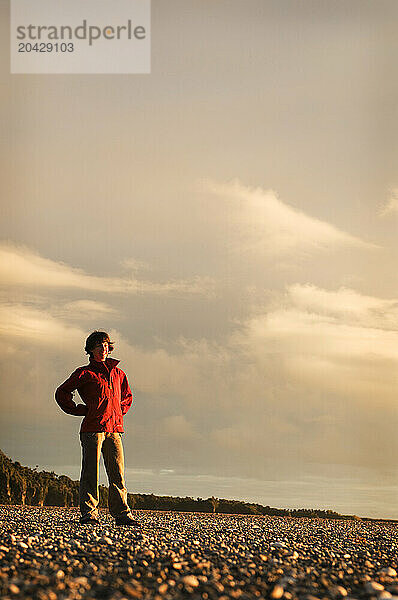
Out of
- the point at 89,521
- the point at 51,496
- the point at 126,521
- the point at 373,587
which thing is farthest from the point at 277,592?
the point at 51,496

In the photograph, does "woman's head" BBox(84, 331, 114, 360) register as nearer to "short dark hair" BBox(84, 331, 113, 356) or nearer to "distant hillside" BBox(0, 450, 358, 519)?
"short dark hair" BBox(84, 331, 113, 356)

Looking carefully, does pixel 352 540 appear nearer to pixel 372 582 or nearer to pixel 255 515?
pixel 372 582

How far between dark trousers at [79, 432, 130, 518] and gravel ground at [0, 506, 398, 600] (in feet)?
3.44

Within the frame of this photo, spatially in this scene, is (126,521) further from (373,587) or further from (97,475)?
(373,587)

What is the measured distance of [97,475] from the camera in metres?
8.27

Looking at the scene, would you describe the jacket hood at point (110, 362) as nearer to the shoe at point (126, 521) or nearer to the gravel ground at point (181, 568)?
the shoe at point (126, 521)

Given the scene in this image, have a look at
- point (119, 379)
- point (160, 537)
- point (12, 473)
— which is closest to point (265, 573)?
point (160, 537)

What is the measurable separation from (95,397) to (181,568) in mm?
3791

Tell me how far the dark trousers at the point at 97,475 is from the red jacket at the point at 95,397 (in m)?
0.14

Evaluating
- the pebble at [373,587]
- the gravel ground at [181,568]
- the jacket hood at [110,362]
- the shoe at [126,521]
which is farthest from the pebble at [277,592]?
the jacket hood at [110,362]

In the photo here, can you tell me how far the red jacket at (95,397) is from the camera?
828 cm

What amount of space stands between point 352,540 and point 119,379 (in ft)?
11.8

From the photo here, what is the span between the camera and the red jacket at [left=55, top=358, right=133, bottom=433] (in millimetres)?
8281

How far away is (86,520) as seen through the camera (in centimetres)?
816
